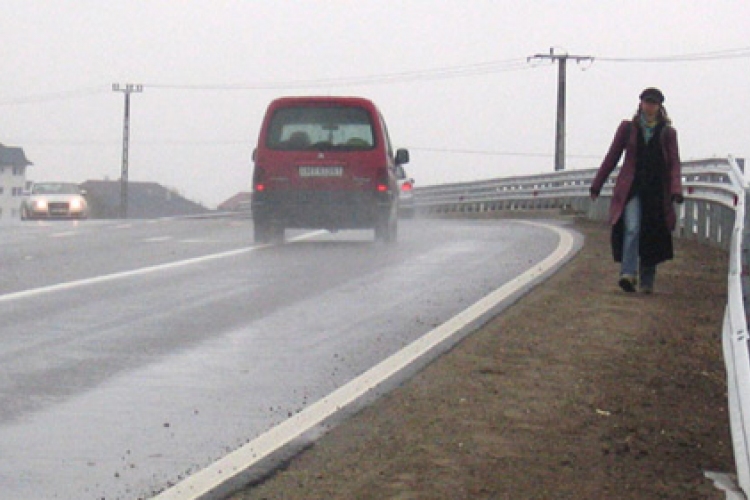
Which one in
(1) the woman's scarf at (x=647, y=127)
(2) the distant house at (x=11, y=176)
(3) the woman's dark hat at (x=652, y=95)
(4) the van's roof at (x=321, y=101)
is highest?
(4) the van's roof at (x=321, y=101)

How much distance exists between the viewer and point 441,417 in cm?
828

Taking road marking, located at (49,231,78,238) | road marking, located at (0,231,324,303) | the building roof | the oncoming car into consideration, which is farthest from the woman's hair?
the building roof

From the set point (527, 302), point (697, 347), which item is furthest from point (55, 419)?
point (527, 302)

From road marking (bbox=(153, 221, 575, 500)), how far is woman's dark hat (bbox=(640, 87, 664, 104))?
1.95m

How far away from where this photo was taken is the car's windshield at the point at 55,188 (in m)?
56.6

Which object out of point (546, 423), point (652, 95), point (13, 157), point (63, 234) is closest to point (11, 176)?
point (13, 157)

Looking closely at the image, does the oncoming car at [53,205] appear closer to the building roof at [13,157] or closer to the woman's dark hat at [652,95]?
the woman's dark hat at [652,95]

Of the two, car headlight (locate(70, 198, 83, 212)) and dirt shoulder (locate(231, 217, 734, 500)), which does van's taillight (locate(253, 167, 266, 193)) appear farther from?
car headlight (locate(70, 198, 83, 212))

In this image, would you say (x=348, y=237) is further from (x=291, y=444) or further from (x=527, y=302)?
(x=291, y=444)

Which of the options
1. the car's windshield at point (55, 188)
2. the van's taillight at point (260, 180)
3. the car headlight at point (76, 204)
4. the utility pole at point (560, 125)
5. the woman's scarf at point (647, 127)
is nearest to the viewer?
the woman's scarf at point (647, 127)

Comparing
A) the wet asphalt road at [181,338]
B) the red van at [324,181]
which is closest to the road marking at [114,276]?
the wet asphalt road at [181,338]

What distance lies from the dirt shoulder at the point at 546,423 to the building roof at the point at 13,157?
178616 mm

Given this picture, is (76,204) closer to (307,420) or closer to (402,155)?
(402,155)

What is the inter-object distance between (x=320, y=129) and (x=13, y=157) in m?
168
